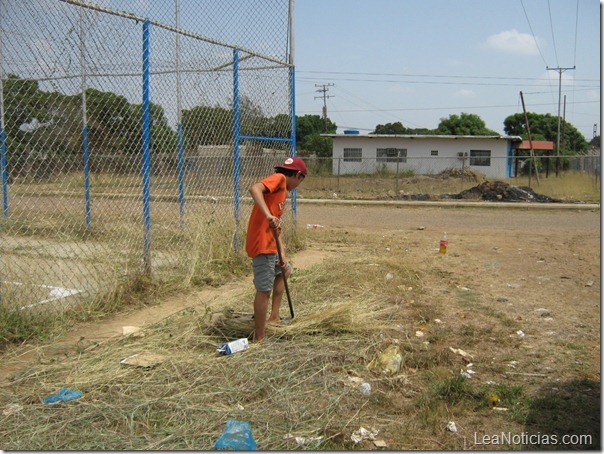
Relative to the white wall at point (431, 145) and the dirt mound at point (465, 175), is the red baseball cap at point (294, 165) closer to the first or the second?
the dirt mound at point (465, 175)

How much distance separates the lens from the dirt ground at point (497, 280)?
4.96 metres

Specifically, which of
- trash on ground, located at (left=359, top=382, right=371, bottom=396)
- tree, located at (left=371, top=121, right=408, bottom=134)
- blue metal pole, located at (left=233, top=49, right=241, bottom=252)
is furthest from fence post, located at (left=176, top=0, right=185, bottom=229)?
tree, located at (left=371, top=121, right=408, bottom=134)

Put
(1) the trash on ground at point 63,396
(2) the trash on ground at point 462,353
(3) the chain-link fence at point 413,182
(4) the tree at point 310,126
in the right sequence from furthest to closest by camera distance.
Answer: (4) the tree at point 310,126 → (3) the chain-link fence at point 413,182 → (2) the trash on ground at point 462,353 → (1) the trash on ground at point 63,396

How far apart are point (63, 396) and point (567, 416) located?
3.24m

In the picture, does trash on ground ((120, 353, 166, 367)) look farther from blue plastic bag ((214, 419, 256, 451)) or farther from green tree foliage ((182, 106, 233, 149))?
green tree foliage ((182, 106, 233, 149))

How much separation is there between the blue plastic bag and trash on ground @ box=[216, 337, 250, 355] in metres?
1.19

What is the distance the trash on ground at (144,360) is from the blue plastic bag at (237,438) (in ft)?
3.86

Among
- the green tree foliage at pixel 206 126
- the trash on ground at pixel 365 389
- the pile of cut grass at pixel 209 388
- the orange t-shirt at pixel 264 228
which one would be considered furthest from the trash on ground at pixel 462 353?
the green tree foliage at pixel 206 126

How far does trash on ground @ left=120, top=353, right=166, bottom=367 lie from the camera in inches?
168

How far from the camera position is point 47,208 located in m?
7.51

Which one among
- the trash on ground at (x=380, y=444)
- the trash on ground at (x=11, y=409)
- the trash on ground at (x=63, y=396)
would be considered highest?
the trash on ground at (x=63, y=396)

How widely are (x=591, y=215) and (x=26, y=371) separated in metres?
18.0

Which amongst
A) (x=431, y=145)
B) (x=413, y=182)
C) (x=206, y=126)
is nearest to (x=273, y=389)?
(x=206, y=126)

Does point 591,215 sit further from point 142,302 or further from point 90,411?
point 90,411
